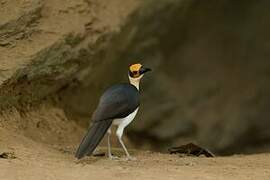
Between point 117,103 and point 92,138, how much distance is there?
0.38 meters

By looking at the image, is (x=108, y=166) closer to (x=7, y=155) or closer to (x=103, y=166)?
(x=103, y=166)

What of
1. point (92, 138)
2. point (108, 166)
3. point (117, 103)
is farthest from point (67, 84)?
point (108, 166)

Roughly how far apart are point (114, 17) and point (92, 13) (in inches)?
9.0

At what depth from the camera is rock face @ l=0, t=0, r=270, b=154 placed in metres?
6.29

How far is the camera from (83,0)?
571cm

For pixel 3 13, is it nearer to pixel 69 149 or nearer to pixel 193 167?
pixel 69 149

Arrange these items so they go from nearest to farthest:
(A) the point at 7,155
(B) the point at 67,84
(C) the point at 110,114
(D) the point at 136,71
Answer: (A) the point at 7,155
(C) the point at 110,114
(D) the point at 136,71
(B) the point at 67,84

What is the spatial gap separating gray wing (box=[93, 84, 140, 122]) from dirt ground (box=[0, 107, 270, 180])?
0.32m

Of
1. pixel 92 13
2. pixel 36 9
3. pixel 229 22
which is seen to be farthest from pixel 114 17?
pixel 229 22

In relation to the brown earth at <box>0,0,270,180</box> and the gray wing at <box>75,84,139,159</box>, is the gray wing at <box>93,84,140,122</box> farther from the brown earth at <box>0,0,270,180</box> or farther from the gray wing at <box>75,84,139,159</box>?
the brown earth at <box>0,0,270,180</box>

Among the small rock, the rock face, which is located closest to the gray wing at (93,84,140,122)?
the small rock

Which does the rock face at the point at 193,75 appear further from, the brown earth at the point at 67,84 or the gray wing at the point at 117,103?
the gray wing at the point at 117,103

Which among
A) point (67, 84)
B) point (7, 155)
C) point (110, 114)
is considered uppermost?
point (67, 84)

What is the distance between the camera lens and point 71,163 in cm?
440
